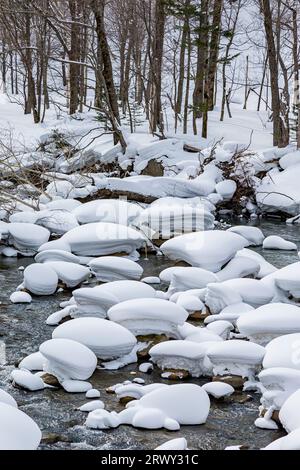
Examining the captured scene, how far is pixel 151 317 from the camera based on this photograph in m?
5.74

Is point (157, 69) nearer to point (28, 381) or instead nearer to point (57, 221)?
point (57, 221)

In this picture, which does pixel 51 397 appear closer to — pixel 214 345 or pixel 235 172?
pixel 214 345

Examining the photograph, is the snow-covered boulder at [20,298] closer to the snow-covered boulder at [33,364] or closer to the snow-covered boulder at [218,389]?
the snow-covered boulder at [33,364]

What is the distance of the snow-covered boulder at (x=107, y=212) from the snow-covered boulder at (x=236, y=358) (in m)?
5.11

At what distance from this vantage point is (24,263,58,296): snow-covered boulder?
7273 millimetres

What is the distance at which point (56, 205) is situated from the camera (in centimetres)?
1098

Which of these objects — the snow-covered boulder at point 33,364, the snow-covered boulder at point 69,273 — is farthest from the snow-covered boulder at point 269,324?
the snow-covered boulder at point 69,273

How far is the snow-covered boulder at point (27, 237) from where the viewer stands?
30.3 ft

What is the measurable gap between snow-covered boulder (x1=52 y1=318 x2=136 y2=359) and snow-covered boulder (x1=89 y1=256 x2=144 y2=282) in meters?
2.39

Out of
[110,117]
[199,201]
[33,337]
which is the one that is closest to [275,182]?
[199,201]

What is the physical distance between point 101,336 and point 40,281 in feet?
6.93

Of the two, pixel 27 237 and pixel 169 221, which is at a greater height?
pixel 169 221

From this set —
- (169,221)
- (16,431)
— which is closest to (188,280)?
(169,221)
